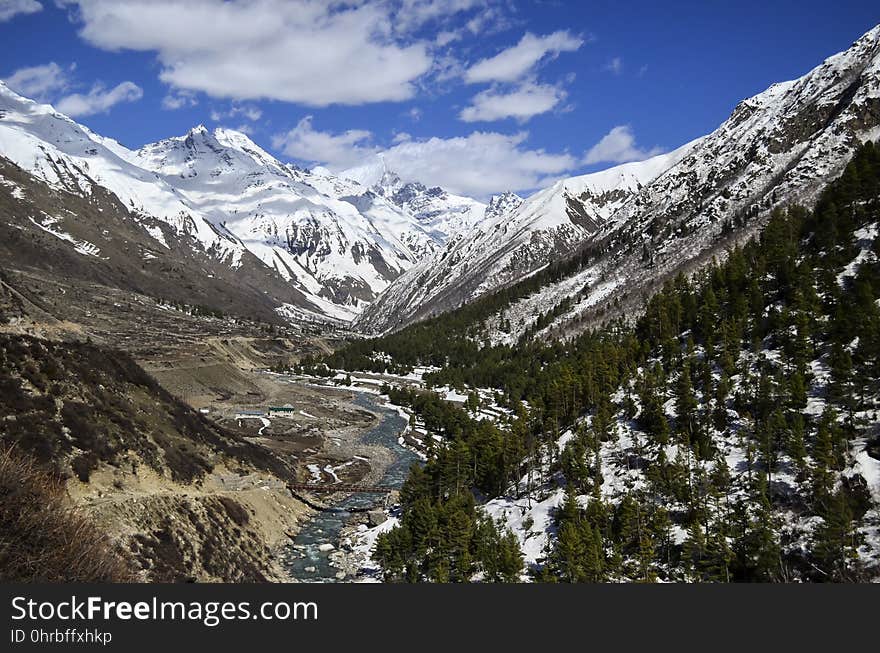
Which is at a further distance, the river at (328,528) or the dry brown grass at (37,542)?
the river at (328,528)

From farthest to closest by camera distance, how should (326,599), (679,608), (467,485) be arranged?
1. (467,485)
2. (679,608)
3. (326,599)

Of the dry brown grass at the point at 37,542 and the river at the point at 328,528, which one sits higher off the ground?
the river at the point at 328,528

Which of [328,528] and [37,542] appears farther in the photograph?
[328,528]

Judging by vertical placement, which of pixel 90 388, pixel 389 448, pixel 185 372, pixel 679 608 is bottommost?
pixel 679 608

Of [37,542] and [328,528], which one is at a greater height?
[328,528]

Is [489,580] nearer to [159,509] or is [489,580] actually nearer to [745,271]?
[159,509]

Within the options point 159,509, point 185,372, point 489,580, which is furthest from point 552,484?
point 185,372
